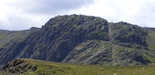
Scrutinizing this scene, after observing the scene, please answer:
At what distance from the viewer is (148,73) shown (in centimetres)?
17112

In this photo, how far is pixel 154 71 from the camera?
177m

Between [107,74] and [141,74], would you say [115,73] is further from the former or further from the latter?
[141,74]

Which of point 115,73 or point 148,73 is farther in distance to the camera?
point 115,73

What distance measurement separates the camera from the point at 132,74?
579 ft

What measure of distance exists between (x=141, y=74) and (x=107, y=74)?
3358 cm

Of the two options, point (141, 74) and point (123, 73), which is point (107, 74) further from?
point (141, 74)

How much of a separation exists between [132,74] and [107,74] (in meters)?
26.5

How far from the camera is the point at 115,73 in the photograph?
195375mm

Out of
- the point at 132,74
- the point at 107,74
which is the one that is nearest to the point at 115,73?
the point at 107,74

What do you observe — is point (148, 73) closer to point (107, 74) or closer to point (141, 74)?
point (141, 74)

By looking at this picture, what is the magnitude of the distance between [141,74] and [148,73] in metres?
4.81

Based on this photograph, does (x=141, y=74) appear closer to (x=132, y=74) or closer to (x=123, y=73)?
(x=132, y=74)

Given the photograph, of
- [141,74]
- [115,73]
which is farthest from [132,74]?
[115,73]

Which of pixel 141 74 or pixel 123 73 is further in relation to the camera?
pixel 123 73
